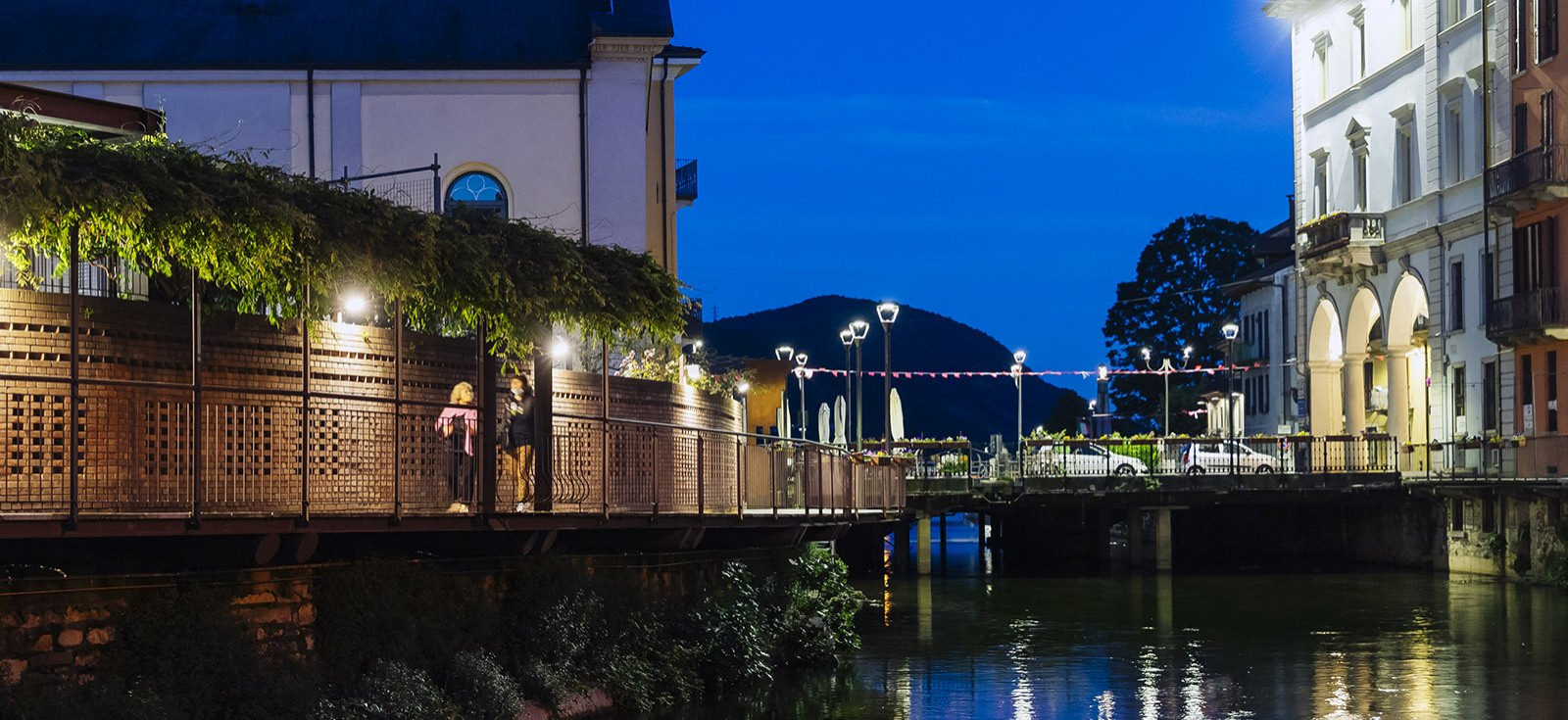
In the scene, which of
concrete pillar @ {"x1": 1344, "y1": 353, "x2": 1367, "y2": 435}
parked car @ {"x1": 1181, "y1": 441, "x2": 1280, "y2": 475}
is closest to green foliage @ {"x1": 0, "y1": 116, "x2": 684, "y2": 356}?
parked car @ {"x1": 1181, "y1": 441, "x2": 1280, "y2": 475}

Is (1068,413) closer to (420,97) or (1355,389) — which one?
(1355,389)

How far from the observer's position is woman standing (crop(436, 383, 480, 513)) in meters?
19.6

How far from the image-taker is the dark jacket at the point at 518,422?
21047 mm

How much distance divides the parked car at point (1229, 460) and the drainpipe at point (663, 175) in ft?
56.6

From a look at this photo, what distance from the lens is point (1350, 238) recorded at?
6025 centimetres

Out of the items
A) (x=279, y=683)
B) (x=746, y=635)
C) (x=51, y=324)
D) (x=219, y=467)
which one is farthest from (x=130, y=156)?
(x=746, y=635)

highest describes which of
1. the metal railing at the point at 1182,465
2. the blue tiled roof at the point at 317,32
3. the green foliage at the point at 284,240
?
the blue tiled roof at the point at 317,32

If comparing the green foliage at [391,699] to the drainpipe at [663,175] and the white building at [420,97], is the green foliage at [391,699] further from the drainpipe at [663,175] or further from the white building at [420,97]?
the drainpipe at [663,175]

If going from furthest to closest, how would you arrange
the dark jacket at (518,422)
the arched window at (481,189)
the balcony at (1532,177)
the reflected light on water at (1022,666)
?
the balcony at (1532,177) → the arched window at (481,189) → the reflected light on water at (1022,666) → the dark jacket at (518,422)

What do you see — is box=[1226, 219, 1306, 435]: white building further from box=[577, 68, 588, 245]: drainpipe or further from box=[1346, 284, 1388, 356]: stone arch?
box=[577, 68, 588, 245]: drainpipe

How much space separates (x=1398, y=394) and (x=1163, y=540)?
27.6 ft

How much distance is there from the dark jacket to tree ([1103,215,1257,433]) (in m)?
78.7

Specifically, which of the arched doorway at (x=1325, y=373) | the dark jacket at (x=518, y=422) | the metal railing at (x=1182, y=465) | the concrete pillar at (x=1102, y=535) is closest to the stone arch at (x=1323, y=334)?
the arched doorway at (x=1325, y=373)

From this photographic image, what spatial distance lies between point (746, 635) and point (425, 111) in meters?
20.6
